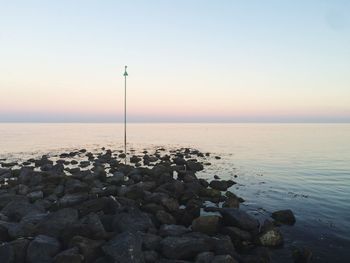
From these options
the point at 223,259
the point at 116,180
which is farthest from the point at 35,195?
the point at 223,259

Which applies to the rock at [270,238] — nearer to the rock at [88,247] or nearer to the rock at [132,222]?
the rock at [132,222]

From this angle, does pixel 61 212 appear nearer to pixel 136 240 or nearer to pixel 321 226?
pixel 136 240

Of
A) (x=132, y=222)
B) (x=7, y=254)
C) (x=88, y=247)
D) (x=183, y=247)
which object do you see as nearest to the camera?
(x=7, y=254)

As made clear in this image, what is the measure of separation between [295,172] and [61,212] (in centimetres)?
2761

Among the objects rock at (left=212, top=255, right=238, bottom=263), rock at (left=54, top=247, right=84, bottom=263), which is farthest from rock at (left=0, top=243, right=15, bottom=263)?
rock at (left=212, top=255, right=238, bottom=263)

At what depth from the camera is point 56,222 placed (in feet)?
45.3

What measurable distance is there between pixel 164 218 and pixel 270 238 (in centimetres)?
474

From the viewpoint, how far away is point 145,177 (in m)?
27.0

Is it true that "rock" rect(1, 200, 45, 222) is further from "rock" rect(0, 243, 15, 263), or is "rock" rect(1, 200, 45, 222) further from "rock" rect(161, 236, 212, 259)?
"rock" rect(161, 236, 212, 259)

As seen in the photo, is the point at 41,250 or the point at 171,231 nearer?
the point at 41,250

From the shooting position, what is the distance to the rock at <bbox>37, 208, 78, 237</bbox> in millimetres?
13422

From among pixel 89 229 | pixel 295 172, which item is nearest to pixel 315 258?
pixel 89 229

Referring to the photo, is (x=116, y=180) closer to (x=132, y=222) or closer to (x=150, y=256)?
(x=132, y=222)

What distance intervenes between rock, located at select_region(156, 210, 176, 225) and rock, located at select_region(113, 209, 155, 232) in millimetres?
790
